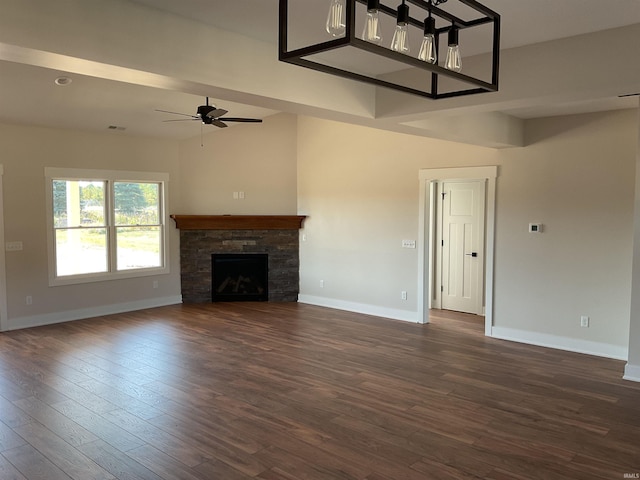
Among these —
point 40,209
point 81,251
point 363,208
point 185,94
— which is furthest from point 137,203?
point 363,208

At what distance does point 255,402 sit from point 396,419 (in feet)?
3.92

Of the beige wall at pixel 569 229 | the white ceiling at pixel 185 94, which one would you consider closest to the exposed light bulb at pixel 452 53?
the white ceiling at pixel 185 94

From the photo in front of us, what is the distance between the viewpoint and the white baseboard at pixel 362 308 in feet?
23.7

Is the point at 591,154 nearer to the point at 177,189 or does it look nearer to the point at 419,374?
the point at 419,374

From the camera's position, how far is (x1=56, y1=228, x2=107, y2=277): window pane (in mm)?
7160

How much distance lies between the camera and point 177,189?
27.8 feet

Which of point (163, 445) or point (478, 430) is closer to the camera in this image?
point (163, 445)

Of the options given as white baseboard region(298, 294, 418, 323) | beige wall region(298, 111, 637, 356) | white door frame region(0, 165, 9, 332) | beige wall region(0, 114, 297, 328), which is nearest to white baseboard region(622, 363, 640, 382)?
beige wall region(298, 111, 637, 356)

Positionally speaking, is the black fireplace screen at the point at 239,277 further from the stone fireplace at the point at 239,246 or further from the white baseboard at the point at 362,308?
the white baseboard at the point at 362,308

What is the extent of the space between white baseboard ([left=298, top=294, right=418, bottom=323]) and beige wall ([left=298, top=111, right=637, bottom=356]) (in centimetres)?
2

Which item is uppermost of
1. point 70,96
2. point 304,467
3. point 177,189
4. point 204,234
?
point 70,96

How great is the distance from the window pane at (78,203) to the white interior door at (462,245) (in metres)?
5.51

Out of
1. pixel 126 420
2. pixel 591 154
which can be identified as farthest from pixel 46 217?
pixel 591 154

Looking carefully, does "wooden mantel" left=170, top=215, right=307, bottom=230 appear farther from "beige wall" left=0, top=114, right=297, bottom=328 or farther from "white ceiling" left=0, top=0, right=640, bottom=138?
"white ceiling" left=0, top=0, right=640, bottom=138
